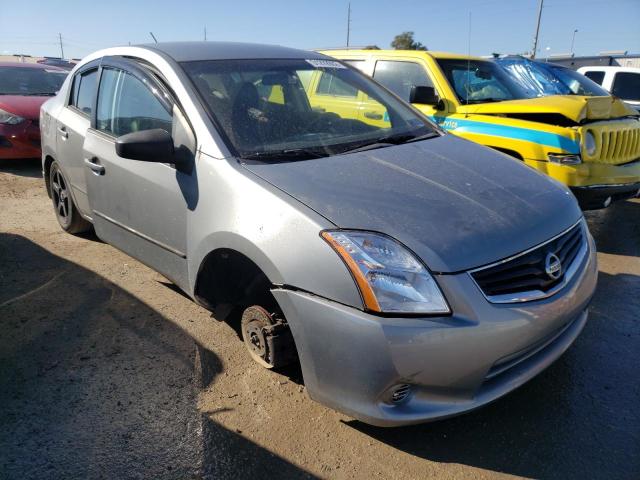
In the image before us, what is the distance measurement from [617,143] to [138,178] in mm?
4356

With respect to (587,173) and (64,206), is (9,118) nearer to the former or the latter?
(64,206)

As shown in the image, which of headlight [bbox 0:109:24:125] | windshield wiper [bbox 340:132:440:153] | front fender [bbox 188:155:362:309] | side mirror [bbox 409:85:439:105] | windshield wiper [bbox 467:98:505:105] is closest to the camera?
front fender [bbox 188:155:362:309]

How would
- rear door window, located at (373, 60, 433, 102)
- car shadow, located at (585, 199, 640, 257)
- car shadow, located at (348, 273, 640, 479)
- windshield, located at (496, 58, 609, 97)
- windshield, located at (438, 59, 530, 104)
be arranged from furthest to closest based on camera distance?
windshield, located at (496, 58, 609, 97) < rear door window, located at (373, 60, 433, 102) < windshield, located at (438, 59, 530, 104) < car shadow, located at (585, 199, 640, 257) < car shadow, located at (348, 273, 640, 479)

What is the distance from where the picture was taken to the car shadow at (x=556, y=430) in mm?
2207

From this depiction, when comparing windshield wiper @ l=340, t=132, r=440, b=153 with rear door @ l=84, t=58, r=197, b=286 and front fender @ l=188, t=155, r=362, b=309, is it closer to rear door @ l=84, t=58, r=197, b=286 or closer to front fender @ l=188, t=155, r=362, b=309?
front fender @ l=188, t=155, r=362, b=309

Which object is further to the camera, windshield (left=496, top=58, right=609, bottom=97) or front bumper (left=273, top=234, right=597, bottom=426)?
windshield (left=496, top=58, right=609, bottom=97)

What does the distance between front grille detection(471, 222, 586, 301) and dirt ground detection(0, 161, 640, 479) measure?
70 cm

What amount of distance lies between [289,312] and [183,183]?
3.30ft

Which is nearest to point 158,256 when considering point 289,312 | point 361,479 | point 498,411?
point 289,312

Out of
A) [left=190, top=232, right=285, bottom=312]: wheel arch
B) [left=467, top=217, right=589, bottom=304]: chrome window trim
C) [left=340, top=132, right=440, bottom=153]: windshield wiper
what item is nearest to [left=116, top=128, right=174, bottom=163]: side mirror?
[left=190, top=232, right=285, bottom=312]: wheel arch

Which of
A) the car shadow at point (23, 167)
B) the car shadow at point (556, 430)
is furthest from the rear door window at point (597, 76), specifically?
the car shadow at point (23, 167)

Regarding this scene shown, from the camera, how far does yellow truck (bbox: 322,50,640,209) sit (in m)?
4.64

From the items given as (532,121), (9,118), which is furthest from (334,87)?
(9,118)

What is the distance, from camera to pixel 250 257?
7.56ft
